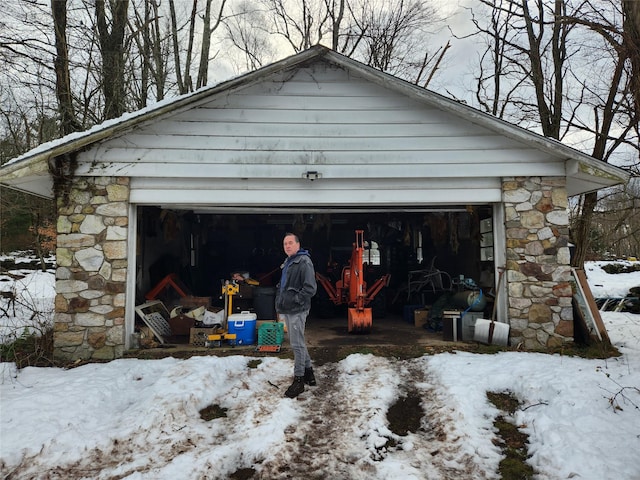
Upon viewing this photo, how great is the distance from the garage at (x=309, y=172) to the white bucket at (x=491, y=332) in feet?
0.58

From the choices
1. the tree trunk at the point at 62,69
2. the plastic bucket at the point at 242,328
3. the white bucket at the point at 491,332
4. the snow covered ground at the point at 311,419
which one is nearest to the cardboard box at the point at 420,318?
the white bucket at the point at 491,332

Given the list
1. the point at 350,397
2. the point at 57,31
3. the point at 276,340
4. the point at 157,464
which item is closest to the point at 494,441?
the point at 350,397

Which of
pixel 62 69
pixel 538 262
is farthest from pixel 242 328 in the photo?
pixel 62 69

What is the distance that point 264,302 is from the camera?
23.1 ft

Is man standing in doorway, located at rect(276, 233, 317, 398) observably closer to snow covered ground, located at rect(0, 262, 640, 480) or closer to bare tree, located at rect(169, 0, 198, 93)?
snow covered ground, located at rect(0, 262, 640, 480)

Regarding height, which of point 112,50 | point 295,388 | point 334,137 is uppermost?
point 112,50

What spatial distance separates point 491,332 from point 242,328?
3.67 m

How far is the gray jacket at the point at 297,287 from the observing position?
4207 millimetres

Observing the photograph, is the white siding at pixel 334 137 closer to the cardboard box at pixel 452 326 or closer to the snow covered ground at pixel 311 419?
the cardboard box at pixel 452 326

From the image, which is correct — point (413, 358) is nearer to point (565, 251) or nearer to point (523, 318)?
point (523, 318)

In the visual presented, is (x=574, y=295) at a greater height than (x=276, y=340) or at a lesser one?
greater

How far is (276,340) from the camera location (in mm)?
5879

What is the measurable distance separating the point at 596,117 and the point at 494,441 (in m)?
10.1

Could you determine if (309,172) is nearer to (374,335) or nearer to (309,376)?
(309,376)
